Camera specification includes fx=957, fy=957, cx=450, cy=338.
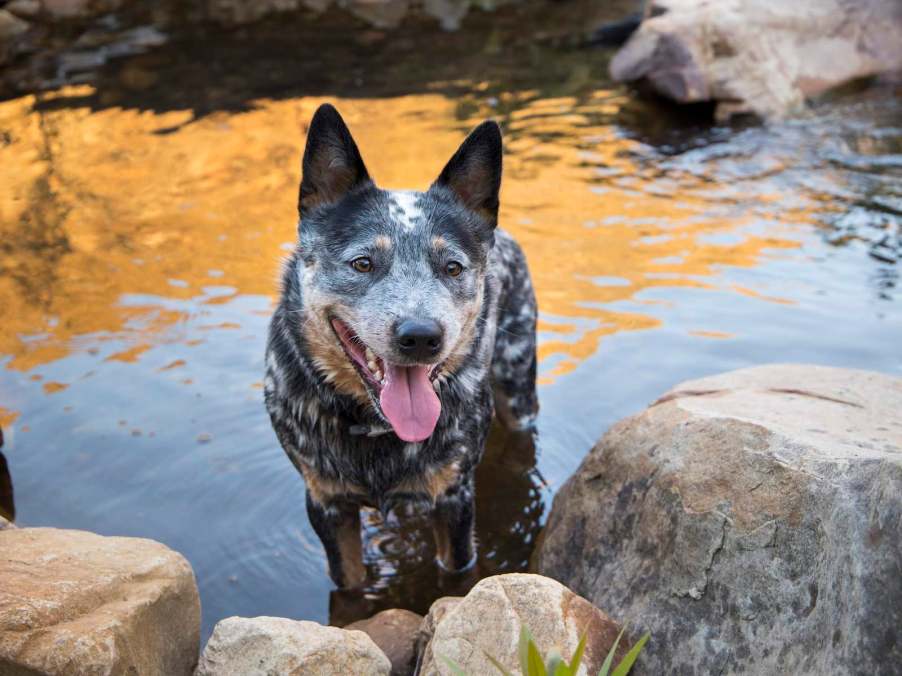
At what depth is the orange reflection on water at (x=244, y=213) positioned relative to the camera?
6297 millimetres

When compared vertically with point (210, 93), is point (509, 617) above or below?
below

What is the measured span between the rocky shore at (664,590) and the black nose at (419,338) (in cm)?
78

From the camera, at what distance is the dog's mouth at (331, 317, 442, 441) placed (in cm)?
322

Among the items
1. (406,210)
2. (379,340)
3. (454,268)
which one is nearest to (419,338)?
(379,340)

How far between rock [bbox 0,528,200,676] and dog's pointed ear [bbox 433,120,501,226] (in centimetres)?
170

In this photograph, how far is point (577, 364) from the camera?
588cm

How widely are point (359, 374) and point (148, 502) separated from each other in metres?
1.74

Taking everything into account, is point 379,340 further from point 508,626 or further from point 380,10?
point 380,10

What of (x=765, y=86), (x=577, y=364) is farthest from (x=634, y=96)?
(x=577, y=364)

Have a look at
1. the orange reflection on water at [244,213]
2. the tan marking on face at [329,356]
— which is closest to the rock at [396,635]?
the tan marking on face at [329,356]

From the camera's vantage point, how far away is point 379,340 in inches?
124

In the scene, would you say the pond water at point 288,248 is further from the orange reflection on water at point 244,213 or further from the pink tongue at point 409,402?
the pink tongue at point 409,402

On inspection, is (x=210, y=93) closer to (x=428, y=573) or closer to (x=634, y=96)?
(x=634, y=96)

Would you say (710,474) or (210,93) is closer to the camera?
Result: (710,474)
